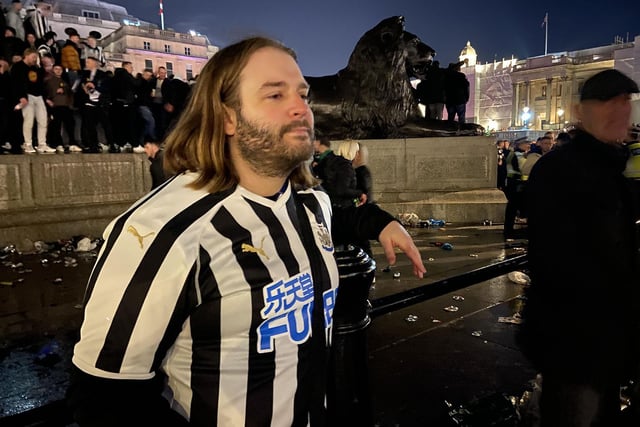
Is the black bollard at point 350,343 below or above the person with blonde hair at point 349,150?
below

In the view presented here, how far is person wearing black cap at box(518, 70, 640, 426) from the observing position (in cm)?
203

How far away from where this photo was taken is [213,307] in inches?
47.6

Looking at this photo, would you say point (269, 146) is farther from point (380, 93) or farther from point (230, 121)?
point (380, 93)

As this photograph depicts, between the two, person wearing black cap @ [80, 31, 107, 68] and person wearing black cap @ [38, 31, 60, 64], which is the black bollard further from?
person wearing black cap @ [80, 31, 107, 68]

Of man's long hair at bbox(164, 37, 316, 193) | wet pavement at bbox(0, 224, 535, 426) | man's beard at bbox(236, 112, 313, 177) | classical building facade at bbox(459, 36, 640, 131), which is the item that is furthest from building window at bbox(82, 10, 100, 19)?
man's beard at bbox(236, 112, 313, 177)

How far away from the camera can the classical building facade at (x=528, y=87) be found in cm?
8250

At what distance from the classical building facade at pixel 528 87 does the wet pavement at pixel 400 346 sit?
80812 mm

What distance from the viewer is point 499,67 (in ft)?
294

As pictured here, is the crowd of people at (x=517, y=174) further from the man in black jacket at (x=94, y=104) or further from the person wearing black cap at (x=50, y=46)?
the person wearing black cap at (x=50, y=46)

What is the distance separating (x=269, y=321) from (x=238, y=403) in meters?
0.21

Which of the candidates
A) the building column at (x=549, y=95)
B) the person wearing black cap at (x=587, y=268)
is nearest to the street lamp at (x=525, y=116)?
the building column at (x=549, y=95)

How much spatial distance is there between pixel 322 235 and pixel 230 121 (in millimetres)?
434

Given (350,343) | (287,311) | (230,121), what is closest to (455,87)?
(350,343)

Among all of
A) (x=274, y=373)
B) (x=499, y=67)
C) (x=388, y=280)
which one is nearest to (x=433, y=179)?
(x=388, y=280)
